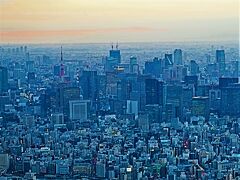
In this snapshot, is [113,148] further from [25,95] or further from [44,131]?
[25,95]

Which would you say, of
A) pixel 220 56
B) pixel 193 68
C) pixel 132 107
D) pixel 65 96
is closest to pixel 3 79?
pixel 65 96

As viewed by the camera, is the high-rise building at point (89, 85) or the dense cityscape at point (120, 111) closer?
→ the dense cityscape at point (120, 111)

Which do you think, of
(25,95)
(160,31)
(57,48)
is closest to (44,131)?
(25,95)

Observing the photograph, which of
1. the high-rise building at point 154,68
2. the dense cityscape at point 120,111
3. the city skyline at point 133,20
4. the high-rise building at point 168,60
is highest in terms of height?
the city skyline at point 133,20

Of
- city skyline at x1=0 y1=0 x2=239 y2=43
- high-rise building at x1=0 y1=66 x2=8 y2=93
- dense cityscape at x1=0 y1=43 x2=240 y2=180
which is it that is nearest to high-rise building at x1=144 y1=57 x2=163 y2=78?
dense cityscape at x1=0 y1=43 x2=240 y2=180

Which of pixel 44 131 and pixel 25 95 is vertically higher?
pixel 25 95

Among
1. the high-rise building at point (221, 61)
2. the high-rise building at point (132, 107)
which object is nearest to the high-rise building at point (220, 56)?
the high-rise building at point (221, 61)

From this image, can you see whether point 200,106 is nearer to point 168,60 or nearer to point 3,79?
point 168,60

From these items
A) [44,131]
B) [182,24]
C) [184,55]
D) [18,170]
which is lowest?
[18,170]

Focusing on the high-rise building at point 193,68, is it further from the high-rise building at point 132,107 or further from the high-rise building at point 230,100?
the high-rise building at point 132,107
